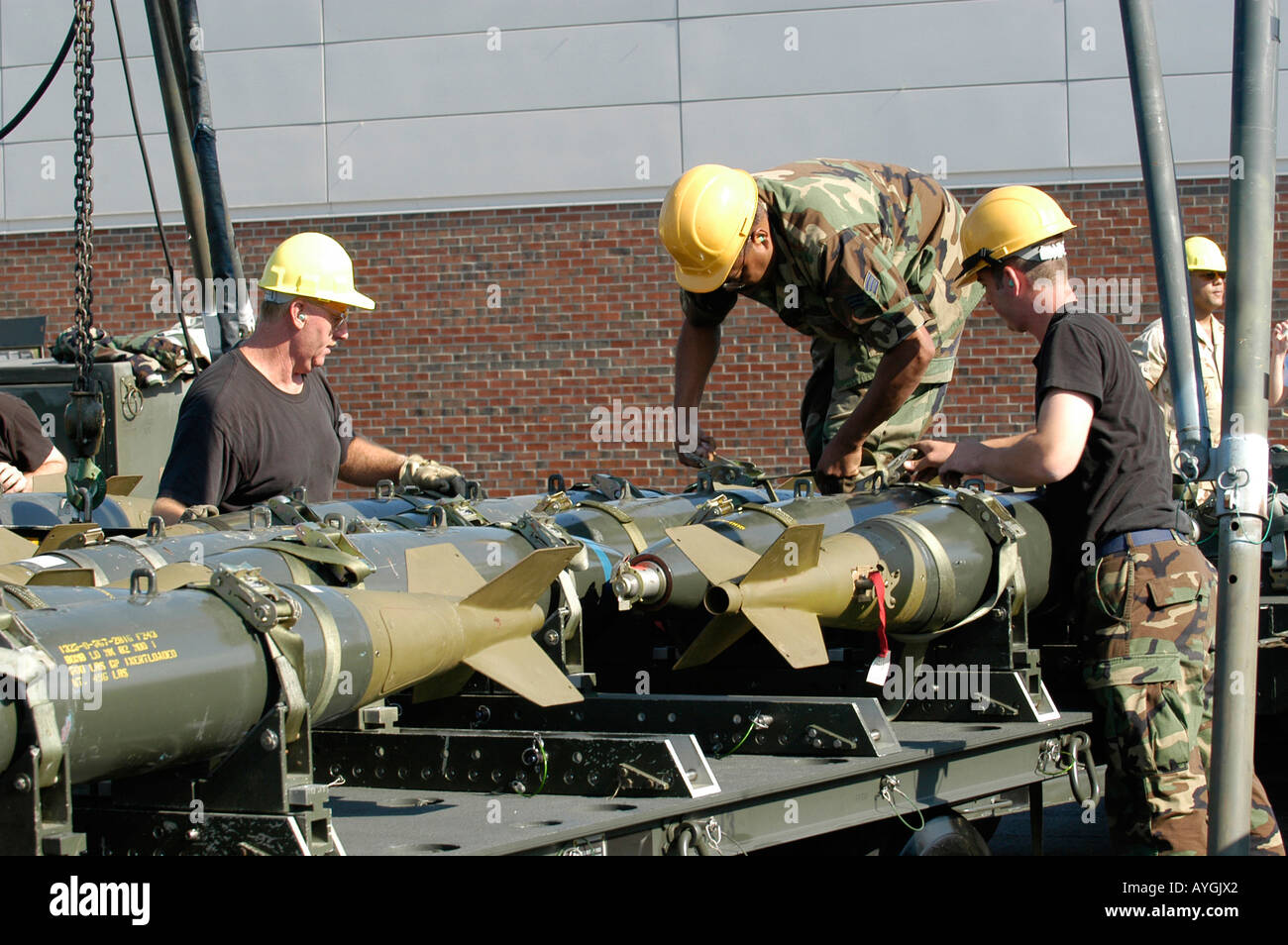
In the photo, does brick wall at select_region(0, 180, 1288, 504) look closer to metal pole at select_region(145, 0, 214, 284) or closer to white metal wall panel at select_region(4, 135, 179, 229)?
white metal wall panel at select_region(4, 135, 179, 229)

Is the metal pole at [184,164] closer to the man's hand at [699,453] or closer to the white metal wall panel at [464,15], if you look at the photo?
the man's hand at [699,453]

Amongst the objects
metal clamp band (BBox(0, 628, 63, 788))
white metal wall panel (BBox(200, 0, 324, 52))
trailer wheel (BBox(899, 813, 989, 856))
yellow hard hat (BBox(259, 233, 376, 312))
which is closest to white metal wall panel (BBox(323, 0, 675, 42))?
white metal wall panel (BBox(200, 0, 324, 52))

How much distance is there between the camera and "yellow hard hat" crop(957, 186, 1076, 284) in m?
4.41

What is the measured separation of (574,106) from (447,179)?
135 cm

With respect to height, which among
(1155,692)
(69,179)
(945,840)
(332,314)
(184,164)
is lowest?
(945,840)

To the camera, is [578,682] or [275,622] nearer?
[275,622]

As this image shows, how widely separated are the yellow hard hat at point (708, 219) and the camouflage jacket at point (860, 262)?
232 millimetres

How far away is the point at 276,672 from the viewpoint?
9.43 feet

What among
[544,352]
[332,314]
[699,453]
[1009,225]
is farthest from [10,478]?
[544,352]

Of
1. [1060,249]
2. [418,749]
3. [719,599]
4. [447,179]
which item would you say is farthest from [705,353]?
[447,179]

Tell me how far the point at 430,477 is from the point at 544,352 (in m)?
7.98

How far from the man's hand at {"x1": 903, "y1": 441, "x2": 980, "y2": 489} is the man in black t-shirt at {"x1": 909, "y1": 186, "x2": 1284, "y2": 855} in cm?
1

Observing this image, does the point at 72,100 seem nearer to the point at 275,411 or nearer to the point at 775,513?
the point at 275,411

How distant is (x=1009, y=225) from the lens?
14.5ft
